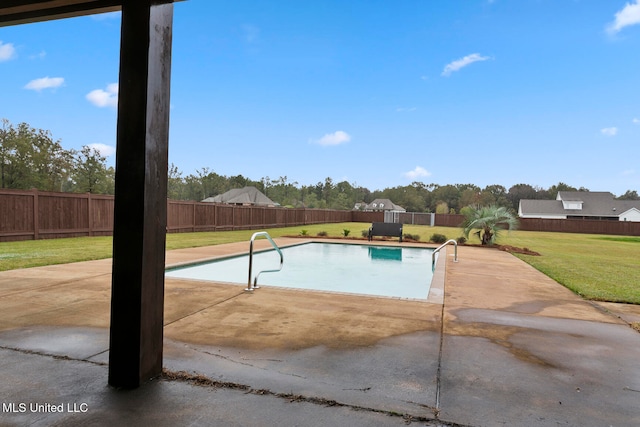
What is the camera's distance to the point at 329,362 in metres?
2.91

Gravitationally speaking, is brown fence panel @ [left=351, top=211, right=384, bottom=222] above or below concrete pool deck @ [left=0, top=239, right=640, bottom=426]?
above

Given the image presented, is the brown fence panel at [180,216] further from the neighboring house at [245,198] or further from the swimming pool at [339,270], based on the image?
the neighboring house at [245,198]

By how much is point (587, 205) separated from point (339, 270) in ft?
168

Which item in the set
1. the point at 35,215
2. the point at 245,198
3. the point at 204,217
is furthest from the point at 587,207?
the point at 35,215

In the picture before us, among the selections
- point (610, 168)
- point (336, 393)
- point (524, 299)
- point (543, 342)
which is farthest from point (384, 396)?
point (610, 168)

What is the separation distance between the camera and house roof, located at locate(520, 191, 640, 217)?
47.0 metres

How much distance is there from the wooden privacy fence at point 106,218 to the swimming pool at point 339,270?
7.05m

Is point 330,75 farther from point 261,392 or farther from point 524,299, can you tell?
point 261,392

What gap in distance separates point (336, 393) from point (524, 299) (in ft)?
13.6

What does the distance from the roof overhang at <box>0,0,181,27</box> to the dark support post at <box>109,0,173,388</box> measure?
1.10 ft

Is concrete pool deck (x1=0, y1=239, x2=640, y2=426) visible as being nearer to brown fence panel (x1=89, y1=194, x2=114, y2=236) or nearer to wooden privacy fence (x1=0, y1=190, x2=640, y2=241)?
wooden privacy fence (x1=0, y1=190, x2=640, y2=241)

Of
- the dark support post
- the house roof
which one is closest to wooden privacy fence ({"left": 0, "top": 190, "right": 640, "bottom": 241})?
the dark support post

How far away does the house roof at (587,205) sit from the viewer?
4700 cm

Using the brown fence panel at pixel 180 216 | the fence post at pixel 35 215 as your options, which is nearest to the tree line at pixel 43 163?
the brown fence panel at pixel 180 216
